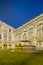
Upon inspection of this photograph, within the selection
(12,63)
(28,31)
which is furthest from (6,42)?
(12,63)

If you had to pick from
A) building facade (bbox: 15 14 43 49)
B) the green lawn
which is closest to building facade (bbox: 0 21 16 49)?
building facade (bbox: 15 14 43 49)

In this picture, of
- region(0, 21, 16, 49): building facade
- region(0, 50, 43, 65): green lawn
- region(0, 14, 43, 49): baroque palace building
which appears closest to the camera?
region(0, 50, 43, 65): green lawn

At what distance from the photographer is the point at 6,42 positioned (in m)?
40.0

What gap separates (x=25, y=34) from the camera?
3441 cm

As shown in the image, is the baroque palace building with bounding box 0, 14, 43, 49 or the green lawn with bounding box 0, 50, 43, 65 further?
the baroque palace building with bounding box 0, 14, 43, 49

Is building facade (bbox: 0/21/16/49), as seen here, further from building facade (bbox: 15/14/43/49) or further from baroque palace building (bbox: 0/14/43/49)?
building facade (bbox: 15/14/43/49)

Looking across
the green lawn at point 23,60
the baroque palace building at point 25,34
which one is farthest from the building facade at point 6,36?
the green lawn at point 23,60

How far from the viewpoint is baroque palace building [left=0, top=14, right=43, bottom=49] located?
28.5 metres

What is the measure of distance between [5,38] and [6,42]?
3.73ft

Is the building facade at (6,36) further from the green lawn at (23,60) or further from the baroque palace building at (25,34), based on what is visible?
the green lawn at (23,60)

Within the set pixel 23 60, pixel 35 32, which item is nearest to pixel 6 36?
pixel 35 32

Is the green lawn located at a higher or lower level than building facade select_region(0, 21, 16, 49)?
lower

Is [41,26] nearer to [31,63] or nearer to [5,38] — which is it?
[5,38]

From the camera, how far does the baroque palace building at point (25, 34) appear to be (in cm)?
2855
